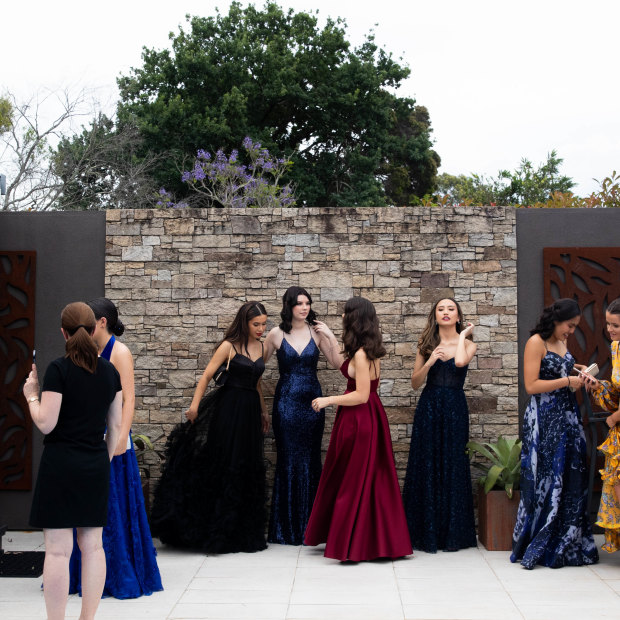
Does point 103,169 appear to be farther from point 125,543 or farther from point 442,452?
point 125,543

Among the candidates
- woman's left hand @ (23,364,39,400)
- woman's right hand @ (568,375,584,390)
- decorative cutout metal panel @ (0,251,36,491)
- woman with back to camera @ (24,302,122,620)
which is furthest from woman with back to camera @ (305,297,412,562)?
decorative cutout metal panel @ (0,251,36,491)

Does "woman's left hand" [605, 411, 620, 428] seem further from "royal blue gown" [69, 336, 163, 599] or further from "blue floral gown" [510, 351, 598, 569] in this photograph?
"royal blue gown" [69, 336, 163, 599]

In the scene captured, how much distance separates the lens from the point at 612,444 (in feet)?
16.6

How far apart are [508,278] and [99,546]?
379 centimetres

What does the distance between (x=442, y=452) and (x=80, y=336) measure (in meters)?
2.95

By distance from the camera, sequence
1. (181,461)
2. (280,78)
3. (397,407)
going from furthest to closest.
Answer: (280,78) < (397,407) < (181,461)

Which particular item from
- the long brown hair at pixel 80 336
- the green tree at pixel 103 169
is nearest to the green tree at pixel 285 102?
the green tree at pixel 103 169

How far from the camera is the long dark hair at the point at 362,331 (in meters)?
5.27

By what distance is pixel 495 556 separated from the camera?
211 inches

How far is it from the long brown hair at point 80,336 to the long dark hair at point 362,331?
2099 mm

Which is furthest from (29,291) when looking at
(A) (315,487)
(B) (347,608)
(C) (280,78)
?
(C) (280,78)

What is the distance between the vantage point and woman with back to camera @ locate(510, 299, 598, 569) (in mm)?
5031

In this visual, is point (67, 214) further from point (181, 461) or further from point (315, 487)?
point (315, 487)

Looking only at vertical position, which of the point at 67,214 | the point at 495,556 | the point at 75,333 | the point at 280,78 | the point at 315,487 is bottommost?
the point at 495,556
